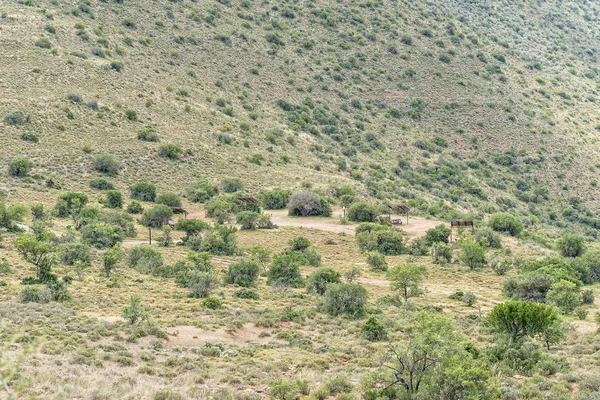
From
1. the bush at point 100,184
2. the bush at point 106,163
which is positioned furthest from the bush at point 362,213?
the bush at point 106,163

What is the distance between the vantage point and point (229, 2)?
99000mm

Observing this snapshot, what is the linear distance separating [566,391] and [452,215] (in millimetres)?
46930

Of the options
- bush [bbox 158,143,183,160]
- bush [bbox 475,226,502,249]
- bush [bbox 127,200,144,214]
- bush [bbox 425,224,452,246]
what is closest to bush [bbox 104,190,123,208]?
bush [bbox 127,200,144,214]

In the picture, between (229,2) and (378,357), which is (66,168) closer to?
(378,357)

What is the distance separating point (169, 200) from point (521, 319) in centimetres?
3863

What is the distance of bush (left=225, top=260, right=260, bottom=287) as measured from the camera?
105ft

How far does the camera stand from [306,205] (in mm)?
56000

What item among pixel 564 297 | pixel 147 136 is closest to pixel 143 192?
pixel 147 136

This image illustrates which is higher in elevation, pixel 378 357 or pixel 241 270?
pixel 378 357

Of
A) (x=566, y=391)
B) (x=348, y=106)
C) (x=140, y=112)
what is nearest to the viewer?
(x=566, y=391)

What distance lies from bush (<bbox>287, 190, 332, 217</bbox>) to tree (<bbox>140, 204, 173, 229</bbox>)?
12103 mm

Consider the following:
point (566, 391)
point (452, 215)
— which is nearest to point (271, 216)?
point (452, 215)

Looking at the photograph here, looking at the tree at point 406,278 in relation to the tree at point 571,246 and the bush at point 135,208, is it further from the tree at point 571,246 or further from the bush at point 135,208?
the bush at point 135,208

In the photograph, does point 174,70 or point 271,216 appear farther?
point 174,70
